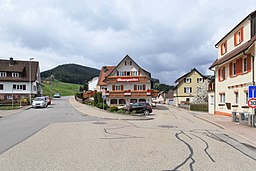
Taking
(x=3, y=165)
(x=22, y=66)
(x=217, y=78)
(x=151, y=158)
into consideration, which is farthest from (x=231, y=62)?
(x=22, y=66)

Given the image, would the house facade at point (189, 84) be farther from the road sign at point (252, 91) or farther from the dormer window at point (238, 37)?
the road sign at point (252, 91)

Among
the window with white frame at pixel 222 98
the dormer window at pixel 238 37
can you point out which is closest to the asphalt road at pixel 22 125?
the window with white frame at pixel 222 98

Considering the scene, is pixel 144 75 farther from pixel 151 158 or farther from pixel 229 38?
pixel 151 158

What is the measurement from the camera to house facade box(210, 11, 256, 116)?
22156 millimetres

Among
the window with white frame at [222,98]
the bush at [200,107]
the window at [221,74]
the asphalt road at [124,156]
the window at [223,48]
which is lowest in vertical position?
the bush at [200,107]

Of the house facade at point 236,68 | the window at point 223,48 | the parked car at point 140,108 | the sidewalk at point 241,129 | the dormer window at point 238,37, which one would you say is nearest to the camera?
the sidewalk at point 241,129

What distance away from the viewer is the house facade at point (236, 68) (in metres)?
22.2

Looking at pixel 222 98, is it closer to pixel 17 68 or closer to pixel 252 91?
pixel 252 91

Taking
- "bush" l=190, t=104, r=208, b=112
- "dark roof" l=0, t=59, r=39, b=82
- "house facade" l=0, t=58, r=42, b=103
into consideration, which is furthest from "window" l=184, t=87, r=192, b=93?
"dark roof" l=0, t=59, r=39, b=82

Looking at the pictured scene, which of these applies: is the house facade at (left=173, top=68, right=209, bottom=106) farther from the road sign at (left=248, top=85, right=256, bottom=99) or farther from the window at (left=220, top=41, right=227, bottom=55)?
the road sign at (left=248, top=85, right=256, bottom=99)

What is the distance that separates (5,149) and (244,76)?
66.2 feet

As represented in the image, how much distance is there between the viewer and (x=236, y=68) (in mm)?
25312

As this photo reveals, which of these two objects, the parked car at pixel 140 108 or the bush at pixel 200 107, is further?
→ the bush at pixel 200 107

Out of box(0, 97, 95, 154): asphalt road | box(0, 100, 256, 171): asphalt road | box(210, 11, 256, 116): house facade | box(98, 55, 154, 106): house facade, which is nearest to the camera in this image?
box(0, 100, 256, 171): asphalt road
